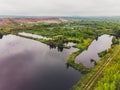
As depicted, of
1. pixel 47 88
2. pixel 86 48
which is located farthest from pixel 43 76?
pixel 86 48

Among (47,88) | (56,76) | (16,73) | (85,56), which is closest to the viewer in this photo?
(47,88)

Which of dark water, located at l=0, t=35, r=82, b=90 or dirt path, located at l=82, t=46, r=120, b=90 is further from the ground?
dirt path, located at l=82, t=46, r=120, b=90

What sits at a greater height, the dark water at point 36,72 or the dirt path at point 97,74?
the dirt path at point 97,74

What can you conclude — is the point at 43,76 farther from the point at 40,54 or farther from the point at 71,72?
the point at 40,54

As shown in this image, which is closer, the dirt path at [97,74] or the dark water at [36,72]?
the dirt path at [97,74]

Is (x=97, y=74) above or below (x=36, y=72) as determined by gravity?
above

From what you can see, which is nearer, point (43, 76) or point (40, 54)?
point (43, 76)

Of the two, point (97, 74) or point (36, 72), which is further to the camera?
point (36, 72)

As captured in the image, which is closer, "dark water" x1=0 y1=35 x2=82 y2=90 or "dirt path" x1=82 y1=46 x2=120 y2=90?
"dirt path" x1=82 y1=46 x2=120 y2=90
